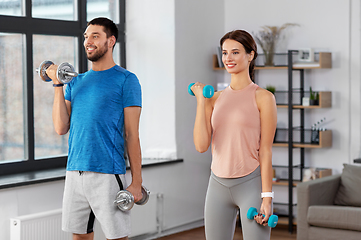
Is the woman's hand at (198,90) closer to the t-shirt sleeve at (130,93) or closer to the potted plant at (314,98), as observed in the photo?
the t-shirt sleeve at (130,93)

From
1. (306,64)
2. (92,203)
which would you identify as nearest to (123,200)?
(92,203)

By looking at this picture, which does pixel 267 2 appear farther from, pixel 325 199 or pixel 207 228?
pixel 207 228

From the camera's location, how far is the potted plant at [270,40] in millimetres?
4754

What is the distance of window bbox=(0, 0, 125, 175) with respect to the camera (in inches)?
146

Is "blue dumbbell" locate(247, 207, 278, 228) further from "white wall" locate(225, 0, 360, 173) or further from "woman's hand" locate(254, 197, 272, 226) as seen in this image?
"white wall" locate(225, 0, 360, 173)

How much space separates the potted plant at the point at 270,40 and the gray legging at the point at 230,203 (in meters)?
2.90

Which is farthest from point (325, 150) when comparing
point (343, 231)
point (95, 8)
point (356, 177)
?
point (95, 8)

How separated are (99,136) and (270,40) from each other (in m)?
2.97

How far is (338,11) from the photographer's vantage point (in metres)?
4.56

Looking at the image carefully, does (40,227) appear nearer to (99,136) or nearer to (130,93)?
(99,136)

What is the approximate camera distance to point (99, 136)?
2.21m

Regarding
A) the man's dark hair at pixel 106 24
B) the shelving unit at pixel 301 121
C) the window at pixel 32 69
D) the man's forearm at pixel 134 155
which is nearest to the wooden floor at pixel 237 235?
the shelving unit at pixel 301 121

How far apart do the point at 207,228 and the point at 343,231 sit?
2.03m

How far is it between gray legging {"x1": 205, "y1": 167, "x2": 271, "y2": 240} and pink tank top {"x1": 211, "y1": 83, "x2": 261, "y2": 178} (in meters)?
0.03
